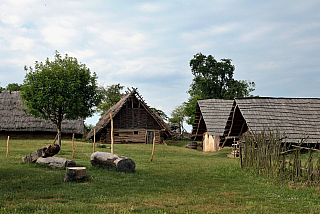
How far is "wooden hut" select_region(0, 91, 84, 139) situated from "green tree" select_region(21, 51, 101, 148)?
11923mm

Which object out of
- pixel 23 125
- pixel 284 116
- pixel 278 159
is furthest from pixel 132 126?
pixel 278 159

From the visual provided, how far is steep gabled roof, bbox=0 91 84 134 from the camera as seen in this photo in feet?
101

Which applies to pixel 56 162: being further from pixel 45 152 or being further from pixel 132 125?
pixel 132 125

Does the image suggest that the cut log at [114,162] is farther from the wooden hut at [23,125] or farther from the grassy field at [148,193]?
the wooden hut at [23,125]

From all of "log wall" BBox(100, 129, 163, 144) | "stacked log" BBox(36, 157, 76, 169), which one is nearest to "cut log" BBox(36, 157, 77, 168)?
"stacked log" BBox(36, 157, 76, 169)

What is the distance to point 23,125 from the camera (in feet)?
102

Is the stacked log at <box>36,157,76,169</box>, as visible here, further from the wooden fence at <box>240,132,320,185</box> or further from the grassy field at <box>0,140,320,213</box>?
the wooden fence at <box>240,132,320,185</box>

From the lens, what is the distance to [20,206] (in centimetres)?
642

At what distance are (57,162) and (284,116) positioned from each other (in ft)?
50.6

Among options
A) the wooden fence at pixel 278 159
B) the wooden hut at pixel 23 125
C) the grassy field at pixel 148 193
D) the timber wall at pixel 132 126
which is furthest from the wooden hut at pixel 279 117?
the wooden hut at pixel 23 125

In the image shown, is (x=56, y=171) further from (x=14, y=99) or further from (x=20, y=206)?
(x=14, y=99)

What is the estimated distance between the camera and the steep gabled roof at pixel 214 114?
86.1 feet

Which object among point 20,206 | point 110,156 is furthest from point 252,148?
point 20,206

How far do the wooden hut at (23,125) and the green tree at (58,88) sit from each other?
39.1 feet
